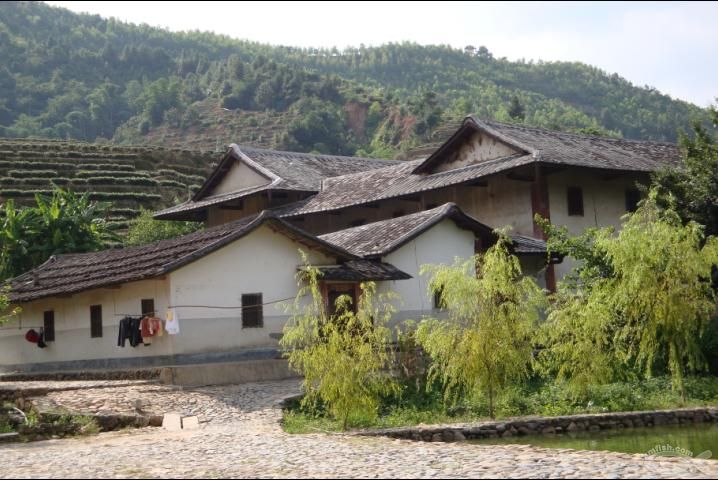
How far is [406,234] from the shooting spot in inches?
1077

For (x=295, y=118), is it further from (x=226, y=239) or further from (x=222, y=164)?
(x=226, y=239)

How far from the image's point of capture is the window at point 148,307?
80.2ft

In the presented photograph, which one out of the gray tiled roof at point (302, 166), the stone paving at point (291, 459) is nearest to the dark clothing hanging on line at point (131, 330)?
the stone paving at point (291, 459)

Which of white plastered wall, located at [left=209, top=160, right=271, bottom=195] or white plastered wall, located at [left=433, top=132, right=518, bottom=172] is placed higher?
white plastered wall, located at [left=209, top=160, right=271, bottom=195]

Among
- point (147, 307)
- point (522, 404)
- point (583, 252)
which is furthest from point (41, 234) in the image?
point (522, 404)

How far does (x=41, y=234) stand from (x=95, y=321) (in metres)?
13.1

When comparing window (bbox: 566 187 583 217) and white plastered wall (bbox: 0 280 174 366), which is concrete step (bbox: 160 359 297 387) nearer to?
white plastered wall (bbox: 0 280 174 366)

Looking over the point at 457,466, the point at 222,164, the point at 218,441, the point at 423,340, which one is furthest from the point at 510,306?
the point at 222,164

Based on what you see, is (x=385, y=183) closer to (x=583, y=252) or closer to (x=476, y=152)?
(x=476, y=152)

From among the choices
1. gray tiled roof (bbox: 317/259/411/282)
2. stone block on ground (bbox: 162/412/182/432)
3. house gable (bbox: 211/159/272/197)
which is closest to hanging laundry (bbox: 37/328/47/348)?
gray tiled roof (bbox: 317/259/411/282)

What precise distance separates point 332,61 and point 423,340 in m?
155

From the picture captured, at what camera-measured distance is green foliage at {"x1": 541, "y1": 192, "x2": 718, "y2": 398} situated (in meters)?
19.0

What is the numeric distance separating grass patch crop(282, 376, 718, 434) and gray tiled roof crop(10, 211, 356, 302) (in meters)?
5.19

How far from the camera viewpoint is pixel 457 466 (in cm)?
1135
